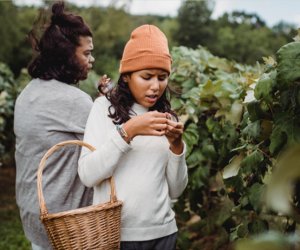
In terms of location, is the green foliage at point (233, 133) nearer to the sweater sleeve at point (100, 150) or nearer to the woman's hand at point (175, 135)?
the woman's hand at point (175, 135)

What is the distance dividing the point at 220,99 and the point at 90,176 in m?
1.31

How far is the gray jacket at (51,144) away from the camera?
6.66 feet

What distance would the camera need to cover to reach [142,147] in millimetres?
1751

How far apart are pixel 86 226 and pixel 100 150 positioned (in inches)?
10.8

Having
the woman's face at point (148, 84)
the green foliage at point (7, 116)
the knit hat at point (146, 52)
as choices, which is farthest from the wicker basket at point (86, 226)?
the green foliage at point (7, 116)

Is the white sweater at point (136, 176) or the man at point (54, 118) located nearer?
the white sweater at point (136, 176)

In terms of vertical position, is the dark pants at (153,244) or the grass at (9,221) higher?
the dark pants at (153,244)

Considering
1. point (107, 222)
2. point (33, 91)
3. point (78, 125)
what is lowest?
point (107, 222)

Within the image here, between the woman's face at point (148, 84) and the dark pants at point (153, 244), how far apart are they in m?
0.54

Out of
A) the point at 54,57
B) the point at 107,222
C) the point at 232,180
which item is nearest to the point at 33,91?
the point at 54,57

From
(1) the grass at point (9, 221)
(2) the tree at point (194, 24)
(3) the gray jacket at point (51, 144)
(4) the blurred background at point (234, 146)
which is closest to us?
(4) the blurred background at point (234, 146)

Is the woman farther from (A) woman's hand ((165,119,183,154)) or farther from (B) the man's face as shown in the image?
(B) the man's face

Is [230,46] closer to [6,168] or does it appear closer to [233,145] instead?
[6,168]

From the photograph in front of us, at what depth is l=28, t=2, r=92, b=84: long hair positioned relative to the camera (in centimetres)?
213
